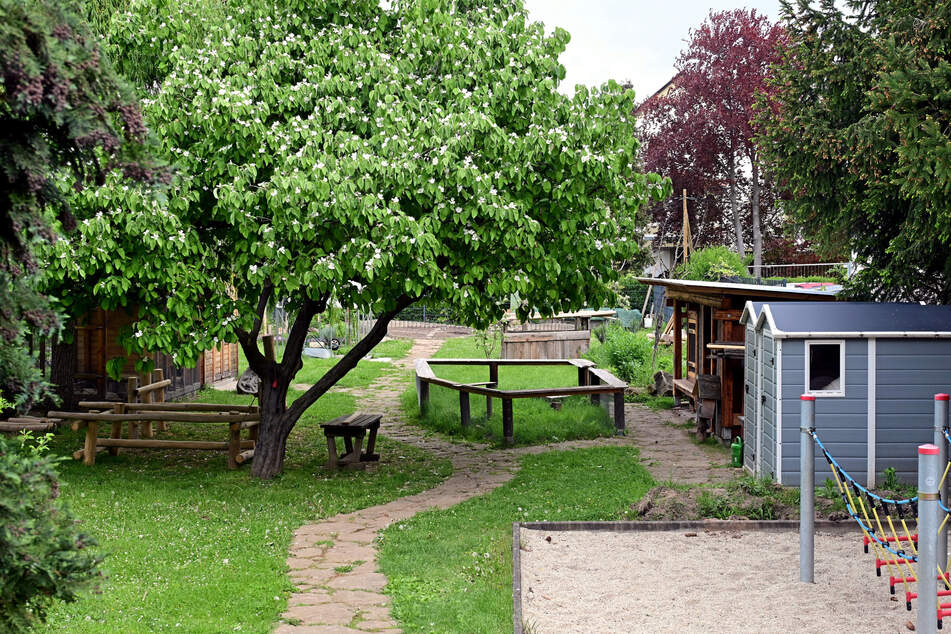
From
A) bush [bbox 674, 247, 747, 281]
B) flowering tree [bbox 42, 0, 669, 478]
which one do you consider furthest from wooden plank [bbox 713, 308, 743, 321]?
bush [bbox 674, 247, 747, 281]

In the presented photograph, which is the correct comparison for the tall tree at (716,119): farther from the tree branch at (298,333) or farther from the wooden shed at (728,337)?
the tree branch at (298,333)

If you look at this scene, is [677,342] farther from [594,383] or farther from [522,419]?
[522,419]

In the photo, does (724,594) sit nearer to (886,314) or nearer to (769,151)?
(886,314)

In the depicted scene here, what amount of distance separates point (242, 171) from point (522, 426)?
7.17m

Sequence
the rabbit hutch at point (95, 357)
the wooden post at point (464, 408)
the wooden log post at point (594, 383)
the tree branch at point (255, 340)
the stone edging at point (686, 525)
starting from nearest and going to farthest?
the stone edging at point (686, 525)
the tree branch at point (255, 340)
the wooden post at point (464, 408)
the wooden log post at point (594, 383)
the rabbit hutch at point (95, 357)

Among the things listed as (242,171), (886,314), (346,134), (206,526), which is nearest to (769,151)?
(886,314)

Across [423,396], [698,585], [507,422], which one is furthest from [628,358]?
[698,585]

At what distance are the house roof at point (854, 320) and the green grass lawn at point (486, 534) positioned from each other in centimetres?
253

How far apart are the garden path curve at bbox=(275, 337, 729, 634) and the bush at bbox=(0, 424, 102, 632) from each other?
3164 millimetres

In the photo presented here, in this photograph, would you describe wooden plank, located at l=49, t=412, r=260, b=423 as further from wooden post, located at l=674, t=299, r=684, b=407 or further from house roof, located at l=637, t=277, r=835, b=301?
wooden post, located at l=674, t=299, r=684, b=407

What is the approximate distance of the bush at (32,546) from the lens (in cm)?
363

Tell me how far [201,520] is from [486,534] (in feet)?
9.82

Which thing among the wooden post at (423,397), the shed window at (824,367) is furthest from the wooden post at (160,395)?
the shed window at (824,367)

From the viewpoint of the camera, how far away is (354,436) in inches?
523
